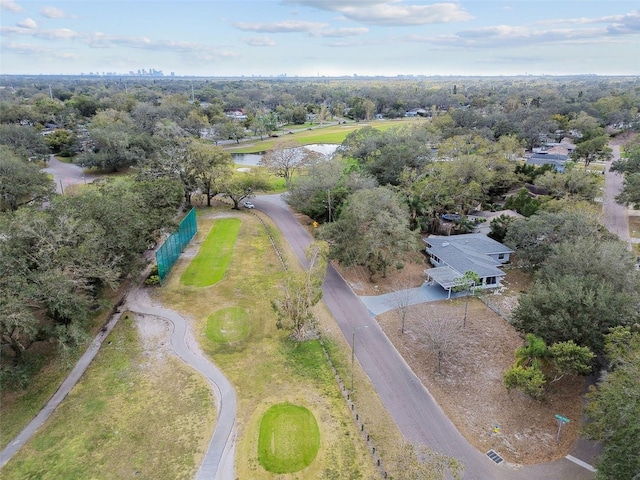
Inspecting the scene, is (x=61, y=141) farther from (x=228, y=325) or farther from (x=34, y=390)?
(x=34, y=390)

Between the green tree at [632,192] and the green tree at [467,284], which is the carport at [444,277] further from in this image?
the green tree at [632,192]

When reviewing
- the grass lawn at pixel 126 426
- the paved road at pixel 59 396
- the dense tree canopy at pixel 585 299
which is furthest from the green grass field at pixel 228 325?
the dense tree canopy at pixel 585 299

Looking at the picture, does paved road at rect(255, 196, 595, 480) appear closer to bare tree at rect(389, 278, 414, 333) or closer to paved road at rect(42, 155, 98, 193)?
bare tree at rect(389, 278, 414, 333)

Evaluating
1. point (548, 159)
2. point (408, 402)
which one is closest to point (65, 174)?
point (408, 402)


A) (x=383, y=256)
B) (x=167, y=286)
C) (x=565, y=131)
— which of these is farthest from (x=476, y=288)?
(x=565, y=131)

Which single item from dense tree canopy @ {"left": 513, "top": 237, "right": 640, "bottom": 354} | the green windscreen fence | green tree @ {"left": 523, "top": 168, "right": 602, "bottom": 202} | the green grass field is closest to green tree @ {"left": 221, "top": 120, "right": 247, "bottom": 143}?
the green windscreen fence

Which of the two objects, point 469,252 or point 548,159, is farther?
point 548,159

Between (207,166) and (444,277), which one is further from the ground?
(207,166)
